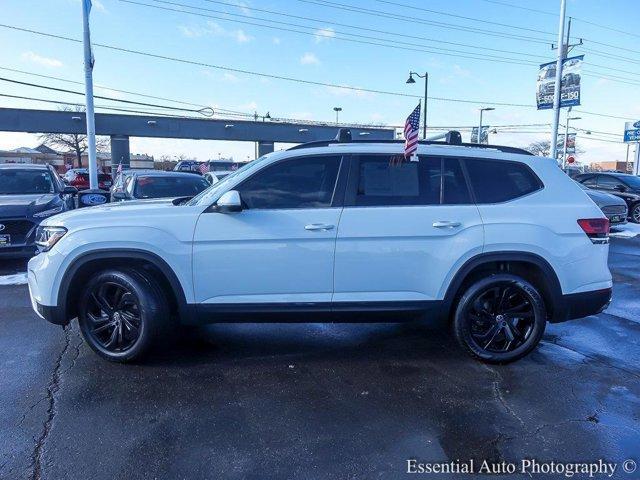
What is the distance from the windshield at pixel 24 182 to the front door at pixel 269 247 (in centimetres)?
660

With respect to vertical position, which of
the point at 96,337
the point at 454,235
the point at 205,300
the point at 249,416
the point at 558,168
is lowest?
the point at 249,416

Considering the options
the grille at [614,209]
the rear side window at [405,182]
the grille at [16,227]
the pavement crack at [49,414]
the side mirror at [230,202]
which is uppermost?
the rear side window at [405,182]

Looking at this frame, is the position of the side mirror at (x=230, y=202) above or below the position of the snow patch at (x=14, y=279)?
above

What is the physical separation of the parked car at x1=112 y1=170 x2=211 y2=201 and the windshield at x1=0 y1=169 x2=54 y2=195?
1.28 m

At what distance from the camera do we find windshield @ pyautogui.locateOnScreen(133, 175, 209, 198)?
848 centimetres

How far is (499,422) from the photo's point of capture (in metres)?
3.15

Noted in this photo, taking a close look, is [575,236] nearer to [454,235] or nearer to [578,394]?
[454,235]

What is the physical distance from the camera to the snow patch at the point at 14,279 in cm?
680

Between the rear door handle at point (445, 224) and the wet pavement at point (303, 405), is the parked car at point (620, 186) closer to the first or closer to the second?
the wet pavement at point (303, 405)

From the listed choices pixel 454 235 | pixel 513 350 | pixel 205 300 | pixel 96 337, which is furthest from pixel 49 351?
pixel 513 350

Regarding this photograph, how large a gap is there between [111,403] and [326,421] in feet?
5.17

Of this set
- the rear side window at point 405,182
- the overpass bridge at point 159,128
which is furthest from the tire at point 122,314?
the overpass bridge at point 159,128

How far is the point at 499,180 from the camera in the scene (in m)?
4.01

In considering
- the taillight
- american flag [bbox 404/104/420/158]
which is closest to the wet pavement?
the taillight
